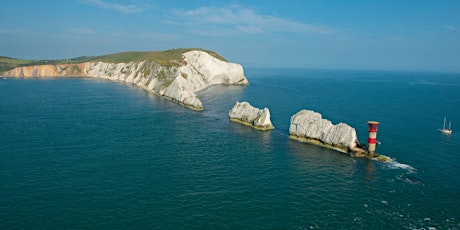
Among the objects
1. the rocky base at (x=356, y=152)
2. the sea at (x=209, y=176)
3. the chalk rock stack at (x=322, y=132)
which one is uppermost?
the chalk rock stack at (x=322, y=132)

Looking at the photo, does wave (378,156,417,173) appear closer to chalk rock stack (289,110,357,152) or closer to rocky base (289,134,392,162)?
rocky base (289,134,392,162)

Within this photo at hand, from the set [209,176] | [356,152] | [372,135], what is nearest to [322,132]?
[356,152]

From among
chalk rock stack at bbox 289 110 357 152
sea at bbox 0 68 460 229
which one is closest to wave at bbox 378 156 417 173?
sea at bbox 0 68 460 229

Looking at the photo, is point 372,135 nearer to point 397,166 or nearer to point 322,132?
point 397,166

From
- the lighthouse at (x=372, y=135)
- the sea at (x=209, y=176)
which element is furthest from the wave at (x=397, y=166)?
the lighthouse at (x=372, y=135)

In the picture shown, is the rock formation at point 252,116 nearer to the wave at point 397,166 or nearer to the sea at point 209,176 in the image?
the sea at point 209,176
